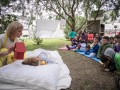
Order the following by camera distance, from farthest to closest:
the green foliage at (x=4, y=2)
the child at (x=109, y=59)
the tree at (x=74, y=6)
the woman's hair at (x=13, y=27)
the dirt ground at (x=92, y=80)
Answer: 1. the tree at (x=74, y=6)
2. the child at (x=109, y=59)
3. the dirt ground at (x=92, y=80)
4. the green foliage at (x=4, y=2)
5. the woman's hair at (x=13, y=27)

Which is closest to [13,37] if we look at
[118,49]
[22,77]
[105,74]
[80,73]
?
[22,77]

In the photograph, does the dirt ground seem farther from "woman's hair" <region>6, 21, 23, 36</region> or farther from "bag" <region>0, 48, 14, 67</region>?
"woman's hair" <region>6, 21, 23, 36</region>

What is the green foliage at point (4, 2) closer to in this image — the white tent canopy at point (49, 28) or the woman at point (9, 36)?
the woman at point (9, 36)

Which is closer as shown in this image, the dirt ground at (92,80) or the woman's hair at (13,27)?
the woman's hair at (13,27)

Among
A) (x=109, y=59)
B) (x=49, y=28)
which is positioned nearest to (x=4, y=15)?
(x=109, y=59)

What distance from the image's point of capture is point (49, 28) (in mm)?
26312

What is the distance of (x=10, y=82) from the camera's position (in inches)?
127

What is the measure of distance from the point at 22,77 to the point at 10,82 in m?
0.20

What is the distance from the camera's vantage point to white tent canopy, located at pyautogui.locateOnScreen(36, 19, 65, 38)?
24.9m

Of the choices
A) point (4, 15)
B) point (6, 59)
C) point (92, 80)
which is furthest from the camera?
point (92, 80)

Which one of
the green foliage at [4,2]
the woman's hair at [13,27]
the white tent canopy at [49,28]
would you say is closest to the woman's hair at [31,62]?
the woman's hair at [13,27]

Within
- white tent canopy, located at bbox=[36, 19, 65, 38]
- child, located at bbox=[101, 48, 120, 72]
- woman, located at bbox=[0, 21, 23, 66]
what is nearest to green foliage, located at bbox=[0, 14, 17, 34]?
woman, located at bbox=[0, 21, 23, 66]

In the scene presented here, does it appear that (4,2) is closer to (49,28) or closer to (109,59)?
(109,59)

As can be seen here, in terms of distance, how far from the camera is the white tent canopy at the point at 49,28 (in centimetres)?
2486
